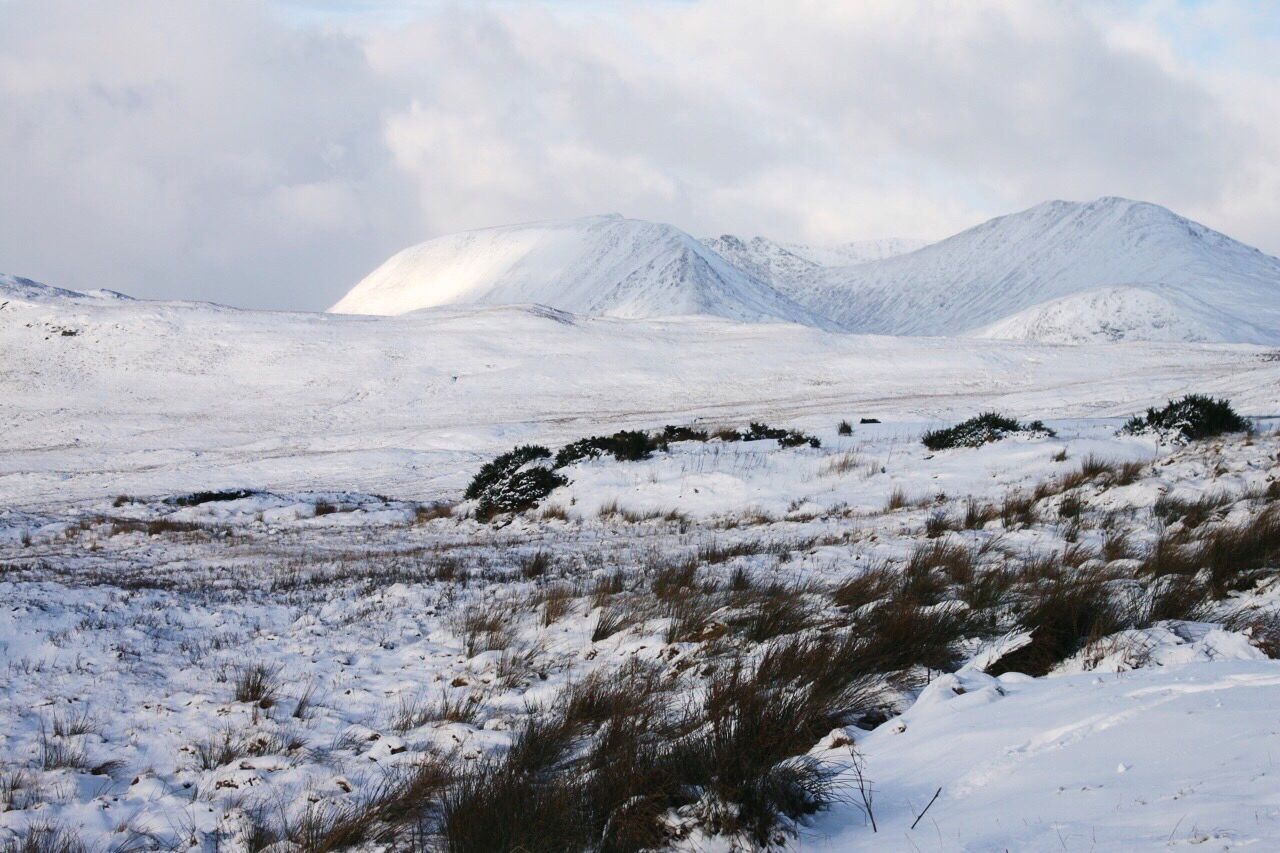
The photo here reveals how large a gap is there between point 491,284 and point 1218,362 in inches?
4071

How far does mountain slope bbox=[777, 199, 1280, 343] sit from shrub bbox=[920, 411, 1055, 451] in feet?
344

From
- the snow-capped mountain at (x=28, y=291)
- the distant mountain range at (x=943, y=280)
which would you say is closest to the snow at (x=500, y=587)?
the snow-capped mountain at (x=28, y=291)

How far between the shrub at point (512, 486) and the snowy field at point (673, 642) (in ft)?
1.65

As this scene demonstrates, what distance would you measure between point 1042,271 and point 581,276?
3208 inches

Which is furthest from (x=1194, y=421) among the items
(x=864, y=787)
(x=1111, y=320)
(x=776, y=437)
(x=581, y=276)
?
(x=581, y=276)

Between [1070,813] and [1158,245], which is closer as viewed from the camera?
[1070,813]

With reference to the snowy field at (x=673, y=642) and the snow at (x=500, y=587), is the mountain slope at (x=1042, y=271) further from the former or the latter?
the snowy field at (x=673, y=642)

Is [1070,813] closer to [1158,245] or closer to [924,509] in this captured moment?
[924,509]

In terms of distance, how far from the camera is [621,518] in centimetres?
1426

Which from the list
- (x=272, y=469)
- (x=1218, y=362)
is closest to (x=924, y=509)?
(x=272, y=469)

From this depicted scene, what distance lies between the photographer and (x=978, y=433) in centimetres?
1662

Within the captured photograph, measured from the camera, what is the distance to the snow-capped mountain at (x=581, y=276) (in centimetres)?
11538

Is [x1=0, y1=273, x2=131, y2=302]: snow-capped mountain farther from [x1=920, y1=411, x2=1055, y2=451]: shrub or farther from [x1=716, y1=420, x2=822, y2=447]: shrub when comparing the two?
[x1=920, y1=411, x2=1055, y2=451]: shrub

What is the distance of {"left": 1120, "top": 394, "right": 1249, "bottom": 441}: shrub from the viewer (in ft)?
46.4
